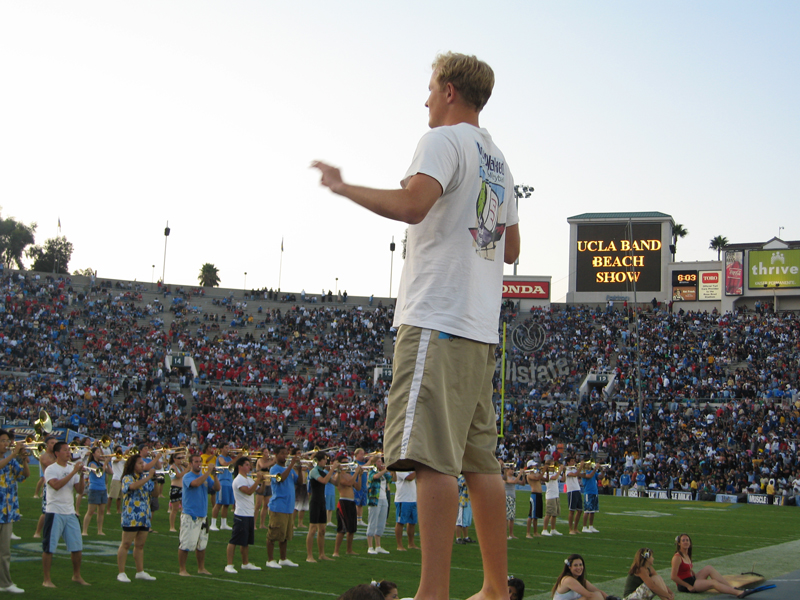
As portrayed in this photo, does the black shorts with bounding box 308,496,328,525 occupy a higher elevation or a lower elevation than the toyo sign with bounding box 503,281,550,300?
lower

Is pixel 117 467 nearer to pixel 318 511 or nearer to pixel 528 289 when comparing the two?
pixel 318 511

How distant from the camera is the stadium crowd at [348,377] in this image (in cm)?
3462

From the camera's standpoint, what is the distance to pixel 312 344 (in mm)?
48562

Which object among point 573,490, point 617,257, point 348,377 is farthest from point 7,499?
point 617,257

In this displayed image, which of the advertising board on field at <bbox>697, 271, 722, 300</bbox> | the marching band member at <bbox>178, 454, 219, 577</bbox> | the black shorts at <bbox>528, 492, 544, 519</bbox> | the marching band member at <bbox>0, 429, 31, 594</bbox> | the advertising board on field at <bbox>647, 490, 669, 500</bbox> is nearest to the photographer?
the marching band member at <bbox>0, 429, 31, 594</bbox>

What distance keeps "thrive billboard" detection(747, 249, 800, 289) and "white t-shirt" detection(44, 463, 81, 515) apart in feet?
156

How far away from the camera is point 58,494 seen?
10461 millimetres

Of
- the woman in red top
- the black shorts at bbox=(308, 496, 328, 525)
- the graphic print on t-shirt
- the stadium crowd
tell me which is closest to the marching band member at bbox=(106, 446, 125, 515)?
the black shorts at bbox=(308, 496, 328, 525)

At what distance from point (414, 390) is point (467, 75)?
3.58 ft

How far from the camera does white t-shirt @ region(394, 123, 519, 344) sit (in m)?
2.52

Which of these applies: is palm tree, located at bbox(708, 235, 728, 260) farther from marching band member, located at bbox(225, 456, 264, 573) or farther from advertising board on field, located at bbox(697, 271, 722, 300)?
marching band member, located at bbox(225, 456, 264, 573)

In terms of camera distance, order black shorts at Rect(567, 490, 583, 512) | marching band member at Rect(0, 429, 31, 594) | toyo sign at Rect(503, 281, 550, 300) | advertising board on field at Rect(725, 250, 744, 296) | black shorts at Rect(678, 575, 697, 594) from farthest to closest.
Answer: toyo sign at Rect(503, 281, 550, 300) < advertising board on field at Rect(725, 250, 744, 296) < black shorts at Rect(567, 490, 583, 512) < black shorts at Rect(678, 575, 697, 594) < marching band member at Rect(0, 429, 31, 594)

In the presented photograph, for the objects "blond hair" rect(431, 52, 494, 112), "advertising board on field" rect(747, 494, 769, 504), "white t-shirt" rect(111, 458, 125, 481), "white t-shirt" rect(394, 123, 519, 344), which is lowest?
"advertising board on field" rect(747, 494, 769, 504)

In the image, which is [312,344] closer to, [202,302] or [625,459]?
[202,302]
